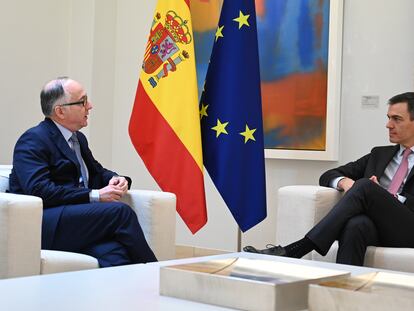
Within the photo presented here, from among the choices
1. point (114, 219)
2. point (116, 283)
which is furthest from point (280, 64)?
point (116, 283)

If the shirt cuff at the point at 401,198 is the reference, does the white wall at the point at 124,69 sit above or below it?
above

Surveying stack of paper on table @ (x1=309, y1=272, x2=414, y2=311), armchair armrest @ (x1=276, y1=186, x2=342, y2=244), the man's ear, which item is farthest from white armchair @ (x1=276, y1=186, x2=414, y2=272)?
stack of paper on table @ (x1=309, y1=272, x2=414, y2=311)

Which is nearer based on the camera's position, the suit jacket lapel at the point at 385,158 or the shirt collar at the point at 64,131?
the shirt collar at the point at 64,131

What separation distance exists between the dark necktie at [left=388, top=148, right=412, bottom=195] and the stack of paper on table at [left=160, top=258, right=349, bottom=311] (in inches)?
Answer: 98.8

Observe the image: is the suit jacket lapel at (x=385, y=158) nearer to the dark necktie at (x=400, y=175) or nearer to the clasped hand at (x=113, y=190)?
the dark necktie at (x=400, y=175)

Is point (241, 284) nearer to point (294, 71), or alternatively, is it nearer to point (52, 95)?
point (52, 95)

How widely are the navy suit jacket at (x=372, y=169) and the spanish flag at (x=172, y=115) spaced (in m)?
0.82

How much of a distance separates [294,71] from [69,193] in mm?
2292

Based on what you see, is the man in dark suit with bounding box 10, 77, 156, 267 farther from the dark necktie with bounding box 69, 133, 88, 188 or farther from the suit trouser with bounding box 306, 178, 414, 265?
the suit trouser with bounding box 306, 178, 414, 265

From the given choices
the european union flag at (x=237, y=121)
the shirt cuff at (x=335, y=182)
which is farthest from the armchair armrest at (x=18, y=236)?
the shirt cuff at (x=335, y=182)

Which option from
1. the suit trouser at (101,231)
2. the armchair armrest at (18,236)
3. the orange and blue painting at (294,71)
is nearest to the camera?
the armchair armrest at (18,236)

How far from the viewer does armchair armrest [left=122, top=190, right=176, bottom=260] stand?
3.68 m

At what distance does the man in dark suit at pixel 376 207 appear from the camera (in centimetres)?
370

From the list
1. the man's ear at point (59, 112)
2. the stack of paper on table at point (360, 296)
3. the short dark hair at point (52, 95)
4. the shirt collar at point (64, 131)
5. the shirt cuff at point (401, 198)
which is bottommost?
the shirt cuff at point (401, 198)
